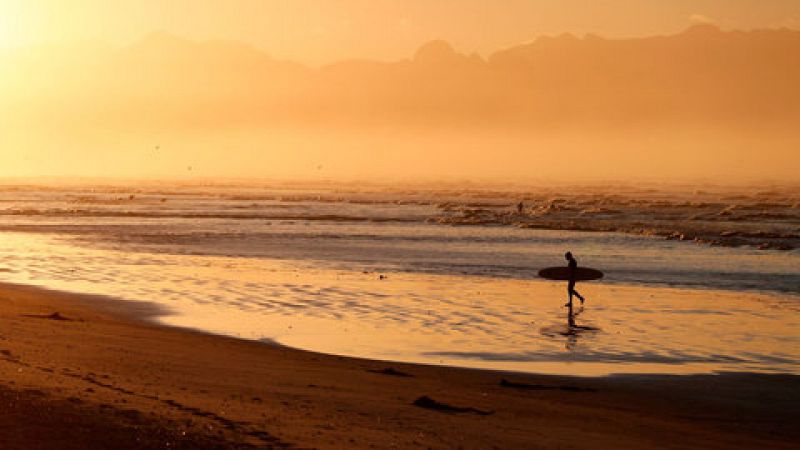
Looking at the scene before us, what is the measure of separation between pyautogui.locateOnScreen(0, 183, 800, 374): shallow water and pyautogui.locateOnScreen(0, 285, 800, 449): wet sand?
187 cm

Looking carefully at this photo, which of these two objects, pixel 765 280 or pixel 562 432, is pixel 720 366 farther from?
pixel 765 280

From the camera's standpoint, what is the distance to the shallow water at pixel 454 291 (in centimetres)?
1820

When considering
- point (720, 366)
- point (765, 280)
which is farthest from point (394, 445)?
point (765, 280)

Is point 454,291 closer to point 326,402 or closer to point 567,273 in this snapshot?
point 567,273

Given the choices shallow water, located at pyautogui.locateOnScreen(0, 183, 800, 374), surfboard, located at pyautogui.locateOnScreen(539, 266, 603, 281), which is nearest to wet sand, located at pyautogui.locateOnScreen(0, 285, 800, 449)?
shallow water, located at pyautogui.locateOnScreen(0, 183, 800, 374)

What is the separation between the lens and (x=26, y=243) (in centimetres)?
4619

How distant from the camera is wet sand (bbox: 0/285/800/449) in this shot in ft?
34.0

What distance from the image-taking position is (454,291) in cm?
2755

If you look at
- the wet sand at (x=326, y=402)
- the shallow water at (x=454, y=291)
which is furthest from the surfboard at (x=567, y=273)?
the wet sand at (x=326, y=402)

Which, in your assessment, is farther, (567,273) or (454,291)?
(567,273)

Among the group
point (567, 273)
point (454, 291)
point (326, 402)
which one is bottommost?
point (454, 291)

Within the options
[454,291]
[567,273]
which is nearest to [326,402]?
[454,291]

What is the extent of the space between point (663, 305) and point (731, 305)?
5.93ft

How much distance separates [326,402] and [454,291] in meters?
15.4
